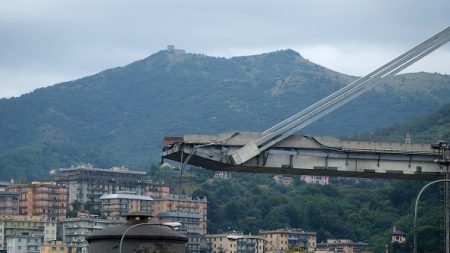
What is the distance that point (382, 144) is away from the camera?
102000 mm

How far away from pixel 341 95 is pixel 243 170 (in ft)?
24.1

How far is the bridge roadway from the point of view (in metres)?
98.6

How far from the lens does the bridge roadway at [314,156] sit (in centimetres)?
9856

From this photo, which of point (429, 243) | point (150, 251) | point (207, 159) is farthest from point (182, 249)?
point (429, 243)

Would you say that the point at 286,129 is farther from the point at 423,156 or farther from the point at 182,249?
the point at 182,249

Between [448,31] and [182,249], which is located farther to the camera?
[448,31]

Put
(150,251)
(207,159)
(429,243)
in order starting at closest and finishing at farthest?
(150,251) → (207,159) → (429,243)

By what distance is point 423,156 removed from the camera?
102 m

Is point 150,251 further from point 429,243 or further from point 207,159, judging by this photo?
point 429,243

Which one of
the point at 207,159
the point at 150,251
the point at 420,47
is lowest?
the point at 150,251

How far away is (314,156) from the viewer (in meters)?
101

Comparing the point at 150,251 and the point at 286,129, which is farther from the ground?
the point at 286,129

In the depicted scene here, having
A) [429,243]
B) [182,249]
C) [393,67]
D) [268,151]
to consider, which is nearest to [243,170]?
[268,151]

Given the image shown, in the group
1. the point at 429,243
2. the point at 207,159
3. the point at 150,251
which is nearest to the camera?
the point at 150,251
